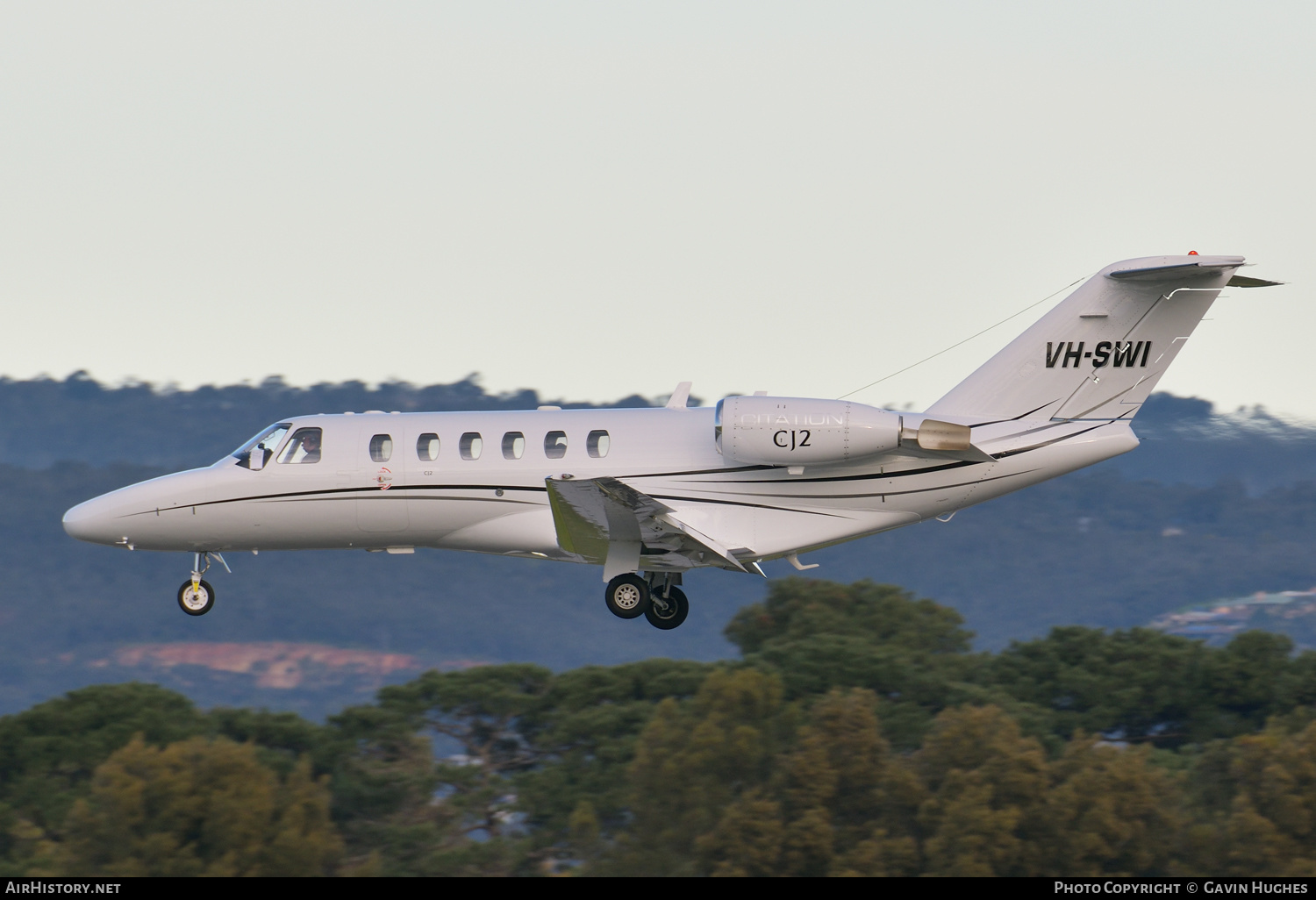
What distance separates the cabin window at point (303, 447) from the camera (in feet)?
75.4

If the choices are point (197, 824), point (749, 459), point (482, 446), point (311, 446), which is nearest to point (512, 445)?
point (482, 446)

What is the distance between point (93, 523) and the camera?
23688 mm

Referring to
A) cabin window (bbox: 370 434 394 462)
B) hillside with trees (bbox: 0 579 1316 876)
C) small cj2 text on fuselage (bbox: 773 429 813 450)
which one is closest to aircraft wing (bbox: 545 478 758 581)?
small cj2 text on fuselage (bbox: 773 429 813 450)

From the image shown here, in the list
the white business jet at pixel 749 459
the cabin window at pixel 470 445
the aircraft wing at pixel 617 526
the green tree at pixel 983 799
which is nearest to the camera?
the aircraft wing at pixel 617 526

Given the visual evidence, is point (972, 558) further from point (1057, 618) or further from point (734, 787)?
point (734, 787)

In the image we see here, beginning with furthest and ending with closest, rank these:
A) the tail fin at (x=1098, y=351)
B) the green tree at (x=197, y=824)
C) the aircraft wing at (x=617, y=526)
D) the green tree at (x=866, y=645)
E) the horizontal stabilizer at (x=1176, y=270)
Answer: the green tree at (x=866, y=645) < the green tree at (x=197, y=824) < the tail fin at (x=1098, y=351) < the horizontal stabilizer at (x=1176, y=270) < the aircraft wing at (x=617, y=526)

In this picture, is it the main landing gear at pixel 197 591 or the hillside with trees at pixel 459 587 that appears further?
the hillside with trees at pixel 459 587

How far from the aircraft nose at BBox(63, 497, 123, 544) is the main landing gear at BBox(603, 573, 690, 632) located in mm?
7689

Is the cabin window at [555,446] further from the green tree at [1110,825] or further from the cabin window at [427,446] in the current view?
the green tree at [1110,825]

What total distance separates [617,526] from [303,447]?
5097 millimetres

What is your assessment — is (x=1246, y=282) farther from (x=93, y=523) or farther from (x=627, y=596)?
(x=93, y=523)

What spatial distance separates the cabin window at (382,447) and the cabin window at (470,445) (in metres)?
→ 1.06

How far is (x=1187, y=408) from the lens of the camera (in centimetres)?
4794

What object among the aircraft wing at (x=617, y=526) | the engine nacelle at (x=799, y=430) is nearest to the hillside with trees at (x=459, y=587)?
the aircraft wing at (x=617, y=526)
